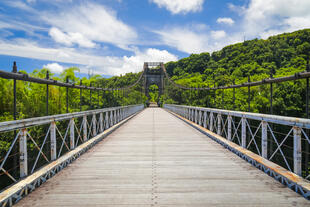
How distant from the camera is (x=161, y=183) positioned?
9.29 feet

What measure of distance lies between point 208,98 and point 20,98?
2335 centimetres

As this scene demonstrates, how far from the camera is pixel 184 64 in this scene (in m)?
72.8

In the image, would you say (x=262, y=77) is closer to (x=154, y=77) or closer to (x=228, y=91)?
(x=228, y=91)

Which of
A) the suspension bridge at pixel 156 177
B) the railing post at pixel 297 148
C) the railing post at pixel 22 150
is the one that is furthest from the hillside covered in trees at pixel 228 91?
the railing post at pixel 297 148

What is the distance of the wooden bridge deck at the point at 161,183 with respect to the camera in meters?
2.35

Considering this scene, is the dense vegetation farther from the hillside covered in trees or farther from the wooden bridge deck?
the wooden bridge deck

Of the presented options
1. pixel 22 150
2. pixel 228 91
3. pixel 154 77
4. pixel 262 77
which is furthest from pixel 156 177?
pixel 154 77

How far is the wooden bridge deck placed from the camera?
2346mm

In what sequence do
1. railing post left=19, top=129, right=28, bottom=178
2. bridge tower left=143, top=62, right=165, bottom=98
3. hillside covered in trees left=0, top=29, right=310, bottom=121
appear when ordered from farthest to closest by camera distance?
bridge tower left=143, top=62, right=165, bottom=98
hillside covered in trees left=0, top=29, right=310, bottom=121
railing post left=19, top=129, right=28, bottom=178

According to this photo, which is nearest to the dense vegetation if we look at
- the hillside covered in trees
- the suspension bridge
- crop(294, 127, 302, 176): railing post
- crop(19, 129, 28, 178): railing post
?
the hillside covered in trees

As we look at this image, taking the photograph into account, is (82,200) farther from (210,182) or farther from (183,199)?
(210,182)

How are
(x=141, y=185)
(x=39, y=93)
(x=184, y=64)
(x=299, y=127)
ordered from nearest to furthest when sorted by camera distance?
(x=299, y=127) < (x=141, y=185) < (x=39, y=93) < (x=184, y=64)

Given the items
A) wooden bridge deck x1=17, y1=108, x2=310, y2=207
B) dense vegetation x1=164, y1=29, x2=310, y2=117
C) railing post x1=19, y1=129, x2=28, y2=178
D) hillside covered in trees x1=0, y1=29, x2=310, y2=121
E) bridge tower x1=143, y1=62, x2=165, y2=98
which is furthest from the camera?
bridge tower x1=143, y1=62, x2=165, y2=98

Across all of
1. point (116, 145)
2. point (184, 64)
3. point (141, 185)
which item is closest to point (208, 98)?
point (116, 145)
